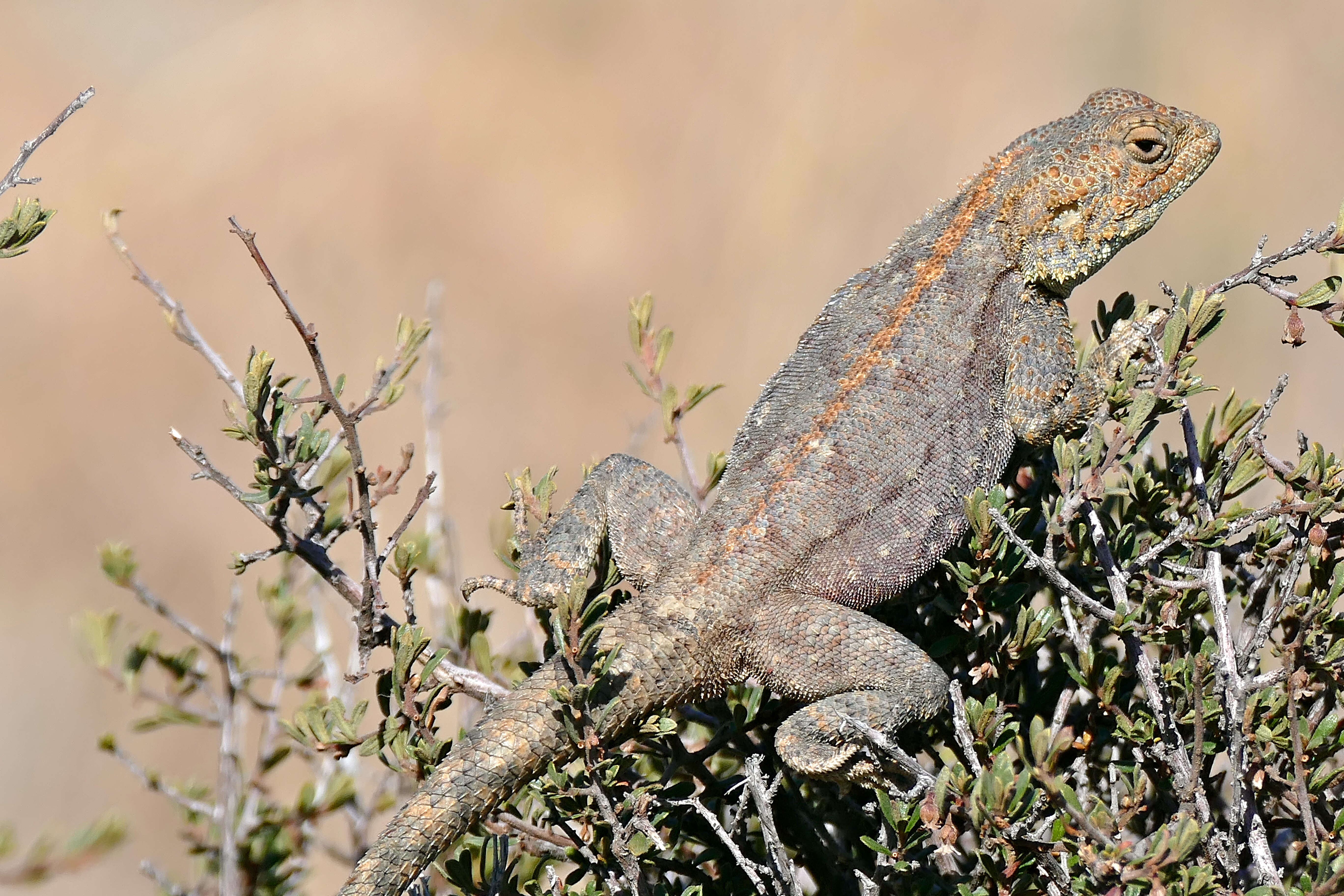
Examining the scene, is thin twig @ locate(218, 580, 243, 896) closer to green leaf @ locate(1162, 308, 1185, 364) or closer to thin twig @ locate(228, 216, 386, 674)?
thin twig @ locate(228, 216, 386, 674)

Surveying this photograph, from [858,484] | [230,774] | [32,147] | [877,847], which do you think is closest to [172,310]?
[32,147]

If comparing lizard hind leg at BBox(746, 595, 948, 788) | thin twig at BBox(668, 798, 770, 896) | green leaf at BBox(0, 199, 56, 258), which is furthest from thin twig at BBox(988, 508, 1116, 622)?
green leaf at BBox(0, 199, 56, 258)

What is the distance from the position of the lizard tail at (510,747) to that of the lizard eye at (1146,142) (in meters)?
2.84

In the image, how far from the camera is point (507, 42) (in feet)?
69.4

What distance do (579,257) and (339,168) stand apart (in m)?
4.90

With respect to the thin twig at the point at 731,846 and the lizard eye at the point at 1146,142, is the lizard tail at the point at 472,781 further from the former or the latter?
the lizard eye at the point at 1146,142

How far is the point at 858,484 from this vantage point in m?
3.86

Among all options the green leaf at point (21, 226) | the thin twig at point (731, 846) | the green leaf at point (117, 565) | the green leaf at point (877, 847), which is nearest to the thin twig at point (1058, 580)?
the green leaf at point (877, 847)

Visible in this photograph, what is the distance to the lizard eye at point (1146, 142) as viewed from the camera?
14.5 feet

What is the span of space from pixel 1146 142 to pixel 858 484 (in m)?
2.03

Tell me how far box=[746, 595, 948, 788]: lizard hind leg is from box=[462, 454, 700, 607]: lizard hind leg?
50 cm

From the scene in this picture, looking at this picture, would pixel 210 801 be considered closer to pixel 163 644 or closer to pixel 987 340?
pixel 987 340

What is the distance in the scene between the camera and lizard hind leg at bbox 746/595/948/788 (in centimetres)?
325

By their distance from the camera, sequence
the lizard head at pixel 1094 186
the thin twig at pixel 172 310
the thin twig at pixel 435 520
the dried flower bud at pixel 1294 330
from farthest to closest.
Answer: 1. the thin twig at pixel 435 520
2. the lizard head at pixel 1094 186
3. the thin twig at pixel 172 310
4. the dried flower bud at pixel 1294 330
